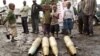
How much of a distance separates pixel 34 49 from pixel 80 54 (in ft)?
5.59

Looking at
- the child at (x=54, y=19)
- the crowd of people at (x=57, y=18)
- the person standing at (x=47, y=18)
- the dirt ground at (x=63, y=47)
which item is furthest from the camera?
the person standing at (x=47, y=18)

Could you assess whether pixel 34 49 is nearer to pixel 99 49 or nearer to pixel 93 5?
pixel 99 49

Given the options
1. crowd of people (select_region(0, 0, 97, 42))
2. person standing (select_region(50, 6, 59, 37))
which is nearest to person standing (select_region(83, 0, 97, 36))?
crowd of people (select_region(0, 0, 97, 42))

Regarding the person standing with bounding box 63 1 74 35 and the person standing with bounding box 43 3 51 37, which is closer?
the person standing with bounding box 63 1 74 35

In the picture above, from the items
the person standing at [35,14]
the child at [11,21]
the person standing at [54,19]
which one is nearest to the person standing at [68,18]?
the person standing at [54,19]

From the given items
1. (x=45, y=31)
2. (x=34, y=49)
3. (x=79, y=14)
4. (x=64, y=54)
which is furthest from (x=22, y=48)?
(x=79, y=14)

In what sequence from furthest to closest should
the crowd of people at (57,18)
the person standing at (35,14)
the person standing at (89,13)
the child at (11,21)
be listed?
the person standing at (35,14)
the person standing at (89,13)
the crowd of people at (57,18)
the child at (11,21)

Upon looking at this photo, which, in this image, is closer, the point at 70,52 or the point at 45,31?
the point at 70,52

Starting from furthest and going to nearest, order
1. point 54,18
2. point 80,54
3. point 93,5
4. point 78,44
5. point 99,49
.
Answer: point 93,5, point 54,18, point 78,44, point 99,49, point 80,54

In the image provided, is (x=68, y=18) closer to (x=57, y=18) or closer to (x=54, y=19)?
(x=57, y=18)

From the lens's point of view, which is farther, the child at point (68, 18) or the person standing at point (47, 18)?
the person standing at point (47, 18)

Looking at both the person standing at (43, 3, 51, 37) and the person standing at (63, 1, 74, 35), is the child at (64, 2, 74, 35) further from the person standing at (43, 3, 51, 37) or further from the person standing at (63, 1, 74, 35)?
the person standing at (43, 3, 51, 37)

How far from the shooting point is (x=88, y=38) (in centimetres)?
1619

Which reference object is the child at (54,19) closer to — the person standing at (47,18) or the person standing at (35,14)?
the person standing at (47,18)
